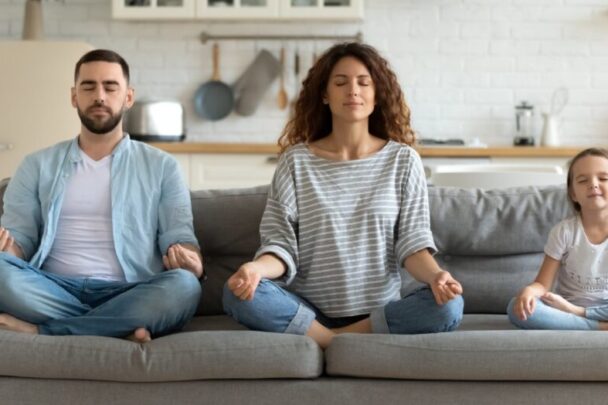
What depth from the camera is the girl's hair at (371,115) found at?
2744 millimetres

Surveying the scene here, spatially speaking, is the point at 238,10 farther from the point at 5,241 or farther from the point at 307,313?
the point at 307,313

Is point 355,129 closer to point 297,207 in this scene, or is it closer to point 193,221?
point 297,207

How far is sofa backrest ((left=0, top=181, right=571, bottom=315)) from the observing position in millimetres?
2857

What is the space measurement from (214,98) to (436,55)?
1.24 metres

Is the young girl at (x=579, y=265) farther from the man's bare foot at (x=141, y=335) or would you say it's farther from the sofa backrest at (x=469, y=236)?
the man's bare foot at (x=141, y=335)

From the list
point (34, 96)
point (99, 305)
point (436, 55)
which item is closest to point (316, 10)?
point (436, 55)

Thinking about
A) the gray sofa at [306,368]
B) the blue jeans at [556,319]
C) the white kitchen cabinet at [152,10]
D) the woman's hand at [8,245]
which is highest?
the white kitchen cabinet at [152,10]

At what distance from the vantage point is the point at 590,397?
2213 millimetres

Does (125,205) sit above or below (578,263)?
above

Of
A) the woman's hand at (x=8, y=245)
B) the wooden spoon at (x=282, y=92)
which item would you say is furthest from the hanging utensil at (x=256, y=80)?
the woman's hand at (x=8, y=245)

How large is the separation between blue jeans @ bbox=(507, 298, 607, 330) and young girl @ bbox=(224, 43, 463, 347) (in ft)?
0.70

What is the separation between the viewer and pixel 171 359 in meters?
2.25

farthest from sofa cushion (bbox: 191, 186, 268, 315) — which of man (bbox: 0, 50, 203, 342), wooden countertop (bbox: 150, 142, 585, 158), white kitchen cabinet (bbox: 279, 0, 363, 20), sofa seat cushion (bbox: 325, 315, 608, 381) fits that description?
white kitchen cabinet (bbox: 279, 0, 363, 20)

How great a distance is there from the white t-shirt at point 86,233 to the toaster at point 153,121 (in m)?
2.18
